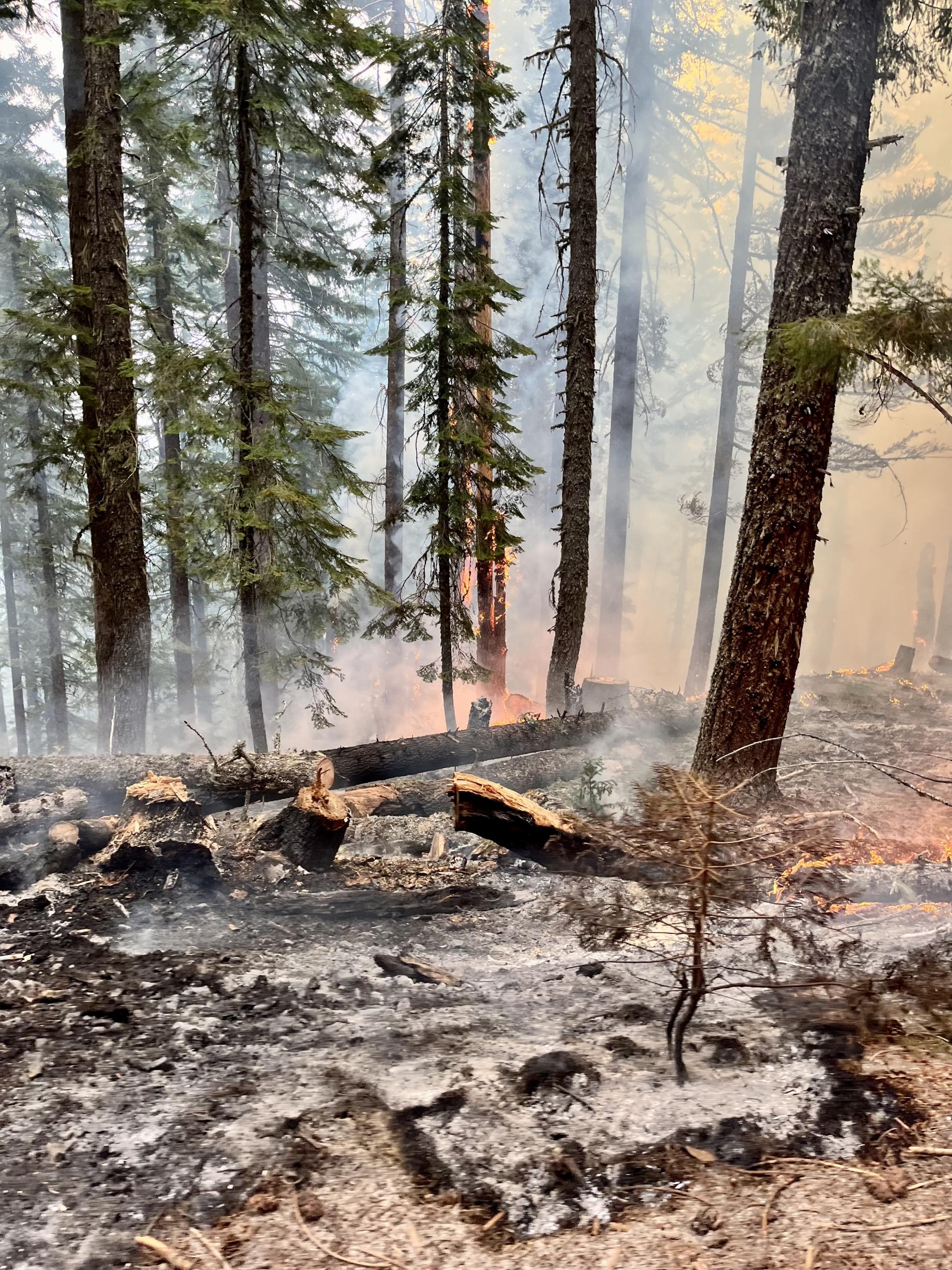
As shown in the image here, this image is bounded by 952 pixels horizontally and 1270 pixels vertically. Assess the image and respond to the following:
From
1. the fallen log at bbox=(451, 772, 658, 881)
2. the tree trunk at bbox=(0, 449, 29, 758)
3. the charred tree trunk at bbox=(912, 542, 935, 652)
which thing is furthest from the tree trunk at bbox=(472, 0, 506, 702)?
the charred tree trunk at bbox=(912, 542, 935, 652)

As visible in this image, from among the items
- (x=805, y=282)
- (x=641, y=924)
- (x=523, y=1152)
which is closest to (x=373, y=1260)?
(x=523, y=1152)

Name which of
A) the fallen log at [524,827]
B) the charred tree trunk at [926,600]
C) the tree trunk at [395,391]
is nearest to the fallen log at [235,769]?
the fallen log at [524,827]

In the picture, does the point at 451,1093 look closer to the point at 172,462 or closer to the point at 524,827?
the point at 524,827

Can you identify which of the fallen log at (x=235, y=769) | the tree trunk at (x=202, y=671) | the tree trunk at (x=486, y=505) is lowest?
the tree trunk at (x=202, y=671)

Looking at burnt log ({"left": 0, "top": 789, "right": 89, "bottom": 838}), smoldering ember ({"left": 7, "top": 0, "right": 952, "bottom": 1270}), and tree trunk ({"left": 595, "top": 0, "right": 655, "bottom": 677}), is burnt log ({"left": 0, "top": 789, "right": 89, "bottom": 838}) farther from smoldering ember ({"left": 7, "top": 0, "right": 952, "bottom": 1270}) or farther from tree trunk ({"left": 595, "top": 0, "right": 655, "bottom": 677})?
tree trunk ({"left": 595, "top": 0, "right": 655, "bottom": 677})

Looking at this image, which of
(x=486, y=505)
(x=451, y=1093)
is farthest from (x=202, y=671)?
(x=451, y=1093)

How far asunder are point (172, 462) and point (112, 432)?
5.51 meters

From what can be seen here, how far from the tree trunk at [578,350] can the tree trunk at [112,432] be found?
569cm

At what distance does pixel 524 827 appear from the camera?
5285 mm

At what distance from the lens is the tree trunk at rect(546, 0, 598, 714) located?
33.0ft

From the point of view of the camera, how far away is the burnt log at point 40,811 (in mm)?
5496

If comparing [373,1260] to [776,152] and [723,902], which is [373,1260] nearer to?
[723,902]

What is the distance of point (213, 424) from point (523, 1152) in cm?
743

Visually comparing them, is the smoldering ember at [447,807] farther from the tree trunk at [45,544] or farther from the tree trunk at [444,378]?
the tree trunk at [45,544]
